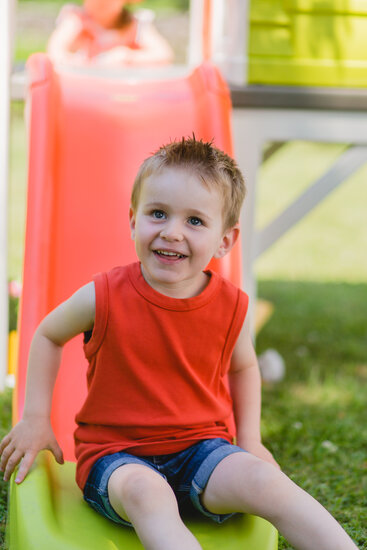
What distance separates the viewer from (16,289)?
3.76 m

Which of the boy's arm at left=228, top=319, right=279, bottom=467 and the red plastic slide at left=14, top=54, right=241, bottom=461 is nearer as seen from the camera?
the boy's arm at left=228, top=319, right=279, bottom=467

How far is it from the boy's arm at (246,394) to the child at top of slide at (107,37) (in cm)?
334

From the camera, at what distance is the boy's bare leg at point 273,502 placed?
1640mm

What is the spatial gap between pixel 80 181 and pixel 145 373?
1.17 metres

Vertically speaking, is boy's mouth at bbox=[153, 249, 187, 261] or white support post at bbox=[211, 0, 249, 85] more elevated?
white support post at bbox=[211, 0, 249, 85]

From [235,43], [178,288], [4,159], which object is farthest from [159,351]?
[235,43]

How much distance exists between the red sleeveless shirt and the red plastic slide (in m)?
0.47

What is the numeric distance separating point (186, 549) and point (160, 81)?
7.47 feet

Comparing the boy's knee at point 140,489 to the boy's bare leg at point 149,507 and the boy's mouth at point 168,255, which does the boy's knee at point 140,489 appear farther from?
the boy's mouth at point 168,255

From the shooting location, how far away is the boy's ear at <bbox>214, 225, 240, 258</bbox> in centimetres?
201

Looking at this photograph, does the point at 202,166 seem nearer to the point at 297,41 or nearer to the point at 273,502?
the point at 273,502

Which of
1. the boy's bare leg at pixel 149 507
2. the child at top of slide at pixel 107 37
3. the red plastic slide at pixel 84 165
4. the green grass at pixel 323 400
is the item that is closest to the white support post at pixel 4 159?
the red plastic slide at pixel 84 165

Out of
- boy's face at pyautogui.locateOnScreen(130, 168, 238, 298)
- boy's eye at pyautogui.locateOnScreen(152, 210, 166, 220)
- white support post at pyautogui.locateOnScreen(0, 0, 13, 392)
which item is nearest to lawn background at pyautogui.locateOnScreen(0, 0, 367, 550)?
white support post at pyautogui.locateOnScreen(0, 0, 13, 392)

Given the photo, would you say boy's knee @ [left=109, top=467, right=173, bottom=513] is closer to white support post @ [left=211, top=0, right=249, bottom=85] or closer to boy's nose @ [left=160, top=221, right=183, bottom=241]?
boy's nose @ [left=160, top=221, right=183, bottom=241]
